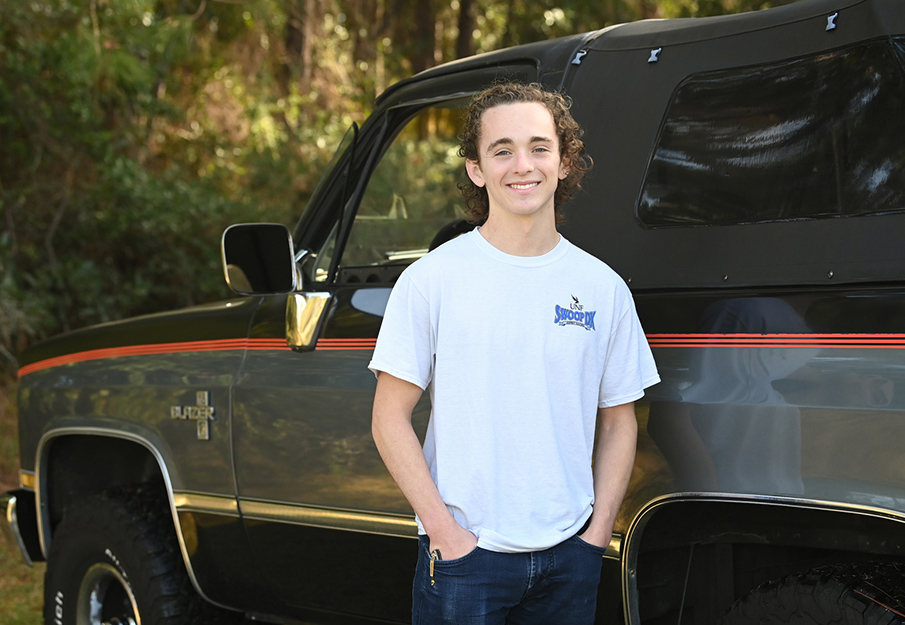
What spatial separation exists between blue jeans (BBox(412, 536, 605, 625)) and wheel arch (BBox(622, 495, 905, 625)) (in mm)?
286

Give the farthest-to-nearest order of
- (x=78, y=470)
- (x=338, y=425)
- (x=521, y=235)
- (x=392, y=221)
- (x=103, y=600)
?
(x=78, y=470)
(x=103, y=600)
(x=392, y=221)
(x=338, y=425)
(x=521, y=235)

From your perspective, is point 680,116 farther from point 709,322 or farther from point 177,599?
Answer: point 177,599

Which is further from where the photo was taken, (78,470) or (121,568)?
(78,470)

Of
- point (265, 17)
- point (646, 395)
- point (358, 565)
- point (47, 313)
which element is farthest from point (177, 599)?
point (265, 17)

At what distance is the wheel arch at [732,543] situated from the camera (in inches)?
89.7

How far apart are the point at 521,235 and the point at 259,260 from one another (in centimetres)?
Result: 120

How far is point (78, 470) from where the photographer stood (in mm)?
4352

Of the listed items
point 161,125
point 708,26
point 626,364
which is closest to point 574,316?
point 626,364

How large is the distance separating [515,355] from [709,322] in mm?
501

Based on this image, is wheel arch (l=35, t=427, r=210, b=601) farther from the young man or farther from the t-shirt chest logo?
the t-shirt chest logo

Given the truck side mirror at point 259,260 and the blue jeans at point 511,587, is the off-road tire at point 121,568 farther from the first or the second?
the blue jeans at point 511,587

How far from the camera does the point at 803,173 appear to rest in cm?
246

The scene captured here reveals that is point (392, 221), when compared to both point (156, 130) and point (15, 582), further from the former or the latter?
point (156, 130)

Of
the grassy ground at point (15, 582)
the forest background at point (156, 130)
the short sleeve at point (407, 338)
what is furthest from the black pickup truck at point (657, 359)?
the forest background at point (156, 130)
